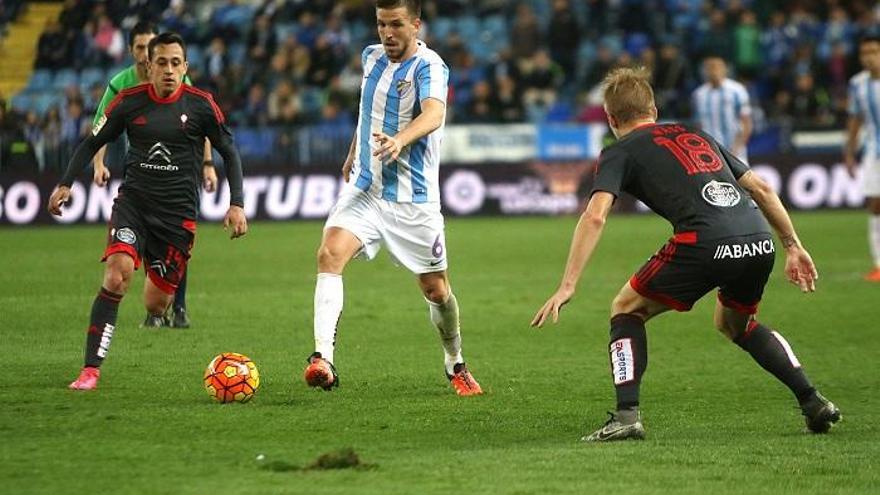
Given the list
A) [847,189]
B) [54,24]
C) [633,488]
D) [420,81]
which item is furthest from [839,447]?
[847,189]

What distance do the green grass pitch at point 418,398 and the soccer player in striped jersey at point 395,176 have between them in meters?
0.80

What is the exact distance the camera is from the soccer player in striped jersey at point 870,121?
17031mm

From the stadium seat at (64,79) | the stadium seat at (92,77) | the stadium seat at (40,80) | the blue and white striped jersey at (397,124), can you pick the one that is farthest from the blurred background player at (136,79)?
the stadium seat at (40,80)

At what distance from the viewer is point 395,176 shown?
30.4ft

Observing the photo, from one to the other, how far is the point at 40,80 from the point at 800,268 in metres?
17.7

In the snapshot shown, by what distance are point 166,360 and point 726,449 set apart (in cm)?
452

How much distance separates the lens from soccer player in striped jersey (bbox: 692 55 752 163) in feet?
68.1

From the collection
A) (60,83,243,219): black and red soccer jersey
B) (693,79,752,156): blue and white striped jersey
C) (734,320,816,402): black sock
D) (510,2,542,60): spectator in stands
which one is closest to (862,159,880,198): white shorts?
(693,79,752,156): blue and white striped jersey

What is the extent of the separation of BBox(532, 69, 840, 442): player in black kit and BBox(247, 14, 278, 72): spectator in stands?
20432 millimetres

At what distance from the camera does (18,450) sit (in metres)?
7.16

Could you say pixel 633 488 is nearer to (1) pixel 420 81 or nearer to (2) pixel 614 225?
(1) pixel 420 81

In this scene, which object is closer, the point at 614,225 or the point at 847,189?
the point at 614,225

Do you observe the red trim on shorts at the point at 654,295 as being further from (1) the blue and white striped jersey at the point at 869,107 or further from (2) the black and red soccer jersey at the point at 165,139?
(1) the blue and white striped jersey at the point at 869,107

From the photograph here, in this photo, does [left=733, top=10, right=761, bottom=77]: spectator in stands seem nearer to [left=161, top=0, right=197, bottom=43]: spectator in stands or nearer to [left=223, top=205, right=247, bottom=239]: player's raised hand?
[left=161, top=0, right=197, bottom=43]: spectator in stands
